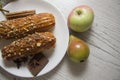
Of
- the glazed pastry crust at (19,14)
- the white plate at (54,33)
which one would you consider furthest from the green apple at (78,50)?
the glazed pastry crust at (19,14)

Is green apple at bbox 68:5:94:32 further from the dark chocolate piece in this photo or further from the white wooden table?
the dark chocolate piece

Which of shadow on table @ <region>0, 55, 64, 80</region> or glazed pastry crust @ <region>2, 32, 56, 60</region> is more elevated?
glazed pastry crust @ <region>2, 32, 56, 60</region>

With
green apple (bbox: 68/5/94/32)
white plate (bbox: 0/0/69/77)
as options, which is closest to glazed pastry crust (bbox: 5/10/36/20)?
white plate (bbox: 0/0/69/77)

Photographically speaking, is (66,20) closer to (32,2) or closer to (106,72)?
(32,2)

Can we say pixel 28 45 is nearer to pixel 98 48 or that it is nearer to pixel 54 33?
pixel 54 33

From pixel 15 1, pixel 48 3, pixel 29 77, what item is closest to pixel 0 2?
Answer: pixel 15 1

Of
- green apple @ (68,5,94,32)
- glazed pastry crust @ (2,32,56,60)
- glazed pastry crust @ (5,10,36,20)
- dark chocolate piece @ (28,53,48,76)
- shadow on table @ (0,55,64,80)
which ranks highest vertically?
glazed pastry crust @ (5,10,36,20)

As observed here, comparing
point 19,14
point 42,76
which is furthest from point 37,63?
point 19,14

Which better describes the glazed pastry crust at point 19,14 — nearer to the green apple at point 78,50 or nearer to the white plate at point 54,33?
the white plate at point 54,33
